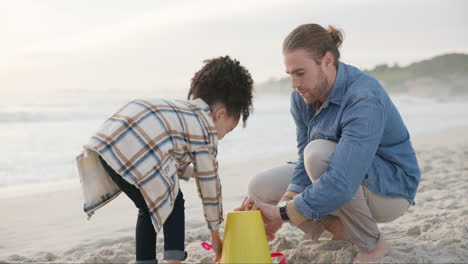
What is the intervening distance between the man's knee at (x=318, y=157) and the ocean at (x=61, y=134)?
10.2ft

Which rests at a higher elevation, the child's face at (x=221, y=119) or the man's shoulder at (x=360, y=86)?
the man's shoulder at (x=360, y=86)

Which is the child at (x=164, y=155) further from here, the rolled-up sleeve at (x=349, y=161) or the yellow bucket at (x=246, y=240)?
the rolled-up sleeve at (x=349, y=161)

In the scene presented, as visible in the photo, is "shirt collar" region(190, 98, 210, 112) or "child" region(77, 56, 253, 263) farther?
"shirt collar" region(190, 98, 210, 112)

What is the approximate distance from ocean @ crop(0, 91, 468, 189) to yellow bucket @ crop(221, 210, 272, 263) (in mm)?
2949

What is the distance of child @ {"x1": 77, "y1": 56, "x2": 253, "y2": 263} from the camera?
1.90 metres

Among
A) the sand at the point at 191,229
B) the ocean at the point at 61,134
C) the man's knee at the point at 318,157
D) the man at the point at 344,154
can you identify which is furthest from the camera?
the ocean at the point at 61,134

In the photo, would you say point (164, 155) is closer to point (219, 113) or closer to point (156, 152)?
point (156, 152)

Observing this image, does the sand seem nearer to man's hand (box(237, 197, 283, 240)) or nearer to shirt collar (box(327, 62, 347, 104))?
man's hand (box(237, 197, 283, 240))

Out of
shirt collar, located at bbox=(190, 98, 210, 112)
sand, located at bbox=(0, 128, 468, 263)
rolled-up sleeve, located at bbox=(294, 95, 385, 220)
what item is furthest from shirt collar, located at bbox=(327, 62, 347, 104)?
sand, located at bbox=(0, 128, 468, 263)

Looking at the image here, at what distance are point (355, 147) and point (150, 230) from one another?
2.89 ft

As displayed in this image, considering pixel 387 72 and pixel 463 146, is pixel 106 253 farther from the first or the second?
pixel 387 72

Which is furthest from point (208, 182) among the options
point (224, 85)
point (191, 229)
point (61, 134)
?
point (61, 134)

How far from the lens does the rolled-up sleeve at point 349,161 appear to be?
1.98m

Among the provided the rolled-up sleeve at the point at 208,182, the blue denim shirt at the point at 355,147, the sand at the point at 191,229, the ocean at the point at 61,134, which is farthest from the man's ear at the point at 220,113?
the ocean at the point at 61,134
